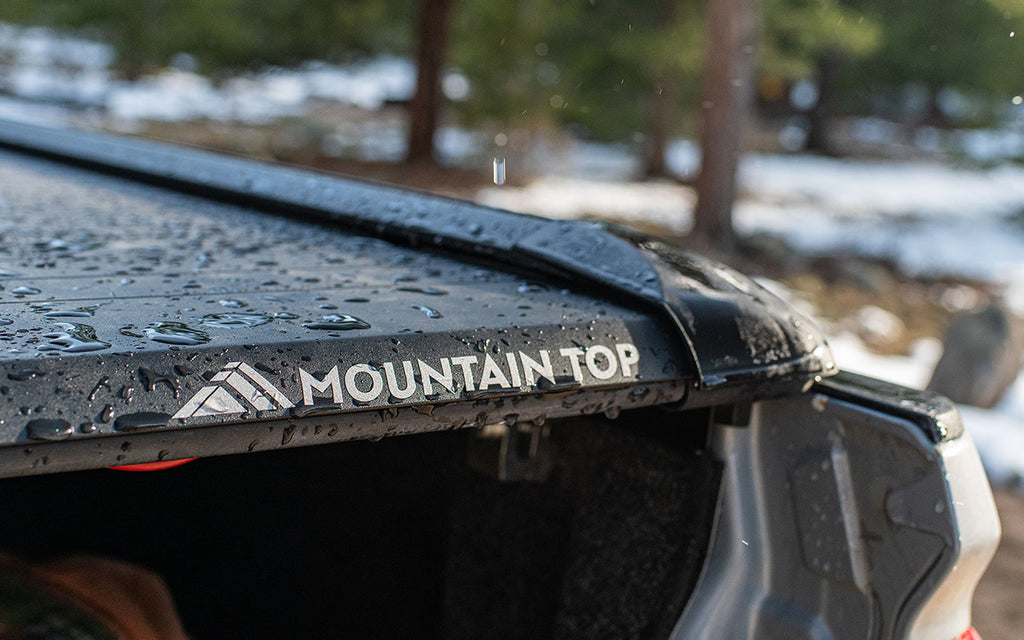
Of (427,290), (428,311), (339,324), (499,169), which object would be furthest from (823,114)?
(339,324)

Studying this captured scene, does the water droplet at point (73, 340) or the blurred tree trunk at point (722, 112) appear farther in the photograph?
the blurred tree trunk at point (722, 112)

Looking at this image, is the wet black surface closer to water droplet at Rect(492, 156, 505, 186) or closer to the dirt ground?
the dirt ground

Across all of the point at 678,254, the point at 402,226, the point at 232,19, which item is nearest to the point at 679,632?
the point at 678,254

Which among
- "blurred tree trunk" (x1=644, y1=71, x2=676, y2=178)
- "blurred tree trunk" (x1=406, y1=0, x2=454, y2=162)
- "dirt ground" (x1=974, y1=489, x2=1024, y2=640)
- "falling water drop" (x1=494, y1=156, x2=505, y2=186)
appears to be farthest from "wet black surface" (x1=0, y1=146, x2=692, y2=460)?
"blurred tree trunk" (x1=644, y1=71, x2=676, y2=178)

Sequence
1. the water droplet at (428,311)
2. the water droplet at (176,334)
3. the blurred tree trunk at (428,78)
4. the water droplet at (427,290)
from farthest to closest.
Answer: the blurred tree trunk at (428,78) < the water droplet at (427,290) < the water droplet at (428,311) < the water droplet at (176,334)

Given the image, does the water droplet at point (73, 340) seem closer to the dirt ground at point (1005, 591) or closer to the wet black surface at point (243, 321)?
the wet black surface at point (243, 321)

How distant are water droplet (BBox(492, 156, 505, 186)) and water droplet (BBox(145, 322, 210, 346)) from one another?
1660cm

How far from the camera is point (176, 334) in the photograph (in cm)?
122

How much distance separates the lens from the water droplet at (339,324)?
132 centimetres

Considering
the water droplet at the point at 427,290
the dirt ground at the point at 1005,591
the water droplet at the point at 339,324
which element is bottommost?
the dirt ground at the point at 1005,591

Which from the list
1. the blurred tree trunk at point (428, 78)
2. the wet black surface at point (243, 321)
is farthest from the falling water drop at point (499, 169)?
the wet black surface at point (243, 321)

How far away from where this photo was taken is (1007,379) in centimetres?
798

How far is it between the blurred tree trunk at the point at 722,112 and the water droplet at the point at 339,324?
10931 millimetres

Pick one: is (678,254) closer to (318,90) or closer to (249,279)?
(249,279)
